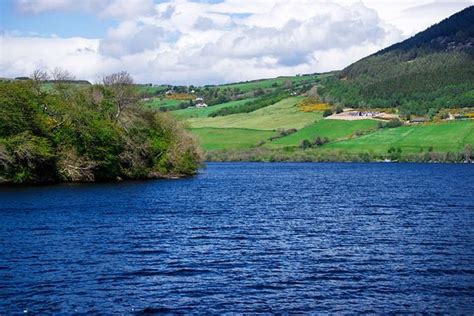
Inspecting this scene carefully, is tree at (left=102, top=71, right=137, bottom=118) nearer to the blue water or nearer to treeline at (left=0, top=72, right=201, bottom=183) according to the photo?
treeline at (left=0, top=72, right=201, bottom=183)

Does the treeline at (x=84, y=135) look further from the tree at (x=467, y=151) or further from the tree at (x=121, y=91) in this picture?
the tree at (x=467, y=151)

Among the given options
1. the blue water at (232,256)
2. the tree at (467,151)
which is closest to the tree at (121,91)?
the blue water at (232,256)

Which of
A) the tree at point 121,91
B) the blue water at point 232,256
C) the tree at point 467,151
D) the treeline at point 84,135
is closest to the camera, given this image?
the blue water at point 232,256

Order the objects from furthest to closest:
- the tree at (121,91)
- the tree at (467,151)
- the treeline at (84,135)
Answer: the tree at (467,151) → the tree at (121,91) → the treeline at (84,135)

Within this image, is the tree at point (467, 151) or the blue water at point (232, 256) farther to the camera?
the tree at point (467, 151)

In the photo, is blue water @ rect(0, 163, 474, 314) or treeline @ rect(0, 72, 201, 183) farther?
treeline @ rect(0, 72, 201, 183)

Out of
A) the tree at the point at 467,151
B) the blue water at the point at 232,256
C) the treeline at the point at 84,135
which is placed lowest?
the tree at the point at 467,151

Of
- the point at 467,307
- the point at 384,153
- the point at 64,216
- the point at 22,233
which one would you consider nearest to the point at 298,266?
the point at 467,307

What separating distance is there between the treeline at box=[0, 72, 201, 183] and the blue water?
1819cm

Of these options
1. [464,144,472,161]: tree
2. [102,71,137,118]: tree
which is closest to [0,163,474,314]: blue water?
[102,71,137,118]: tree

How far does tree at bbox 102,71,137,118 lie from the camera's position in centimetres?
11219

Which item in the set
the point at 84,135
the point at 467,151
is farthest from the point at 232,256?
the point at 467,151

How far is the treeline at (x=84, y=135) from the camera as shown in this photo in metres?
91.3

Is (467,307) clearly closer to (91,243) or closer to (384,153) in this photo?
(91,243)
